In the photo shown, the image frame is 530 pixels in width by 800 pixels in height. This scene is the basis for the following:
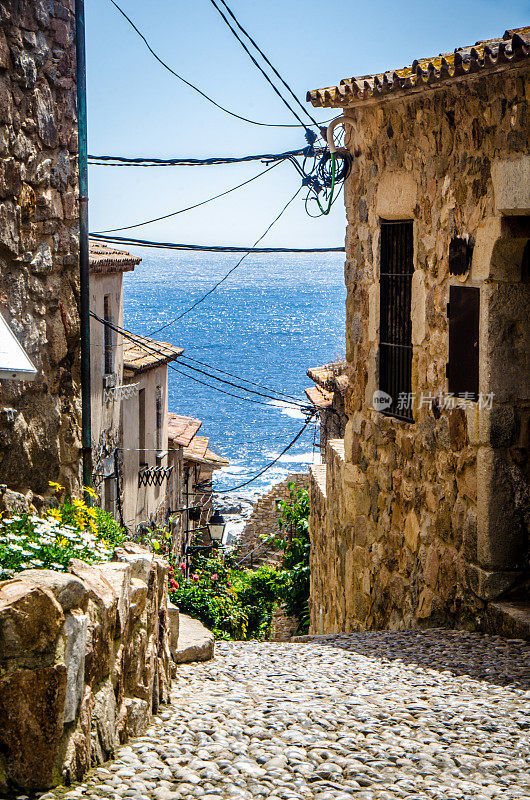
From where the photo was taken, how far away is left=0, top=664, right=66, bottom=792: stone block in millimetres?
3242

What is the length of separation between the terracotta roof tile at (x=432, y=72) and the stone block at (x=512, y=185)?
0.60 metres

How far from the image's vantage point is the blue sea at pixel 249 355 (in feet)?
217

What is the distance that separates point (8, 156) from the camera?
4797 mm

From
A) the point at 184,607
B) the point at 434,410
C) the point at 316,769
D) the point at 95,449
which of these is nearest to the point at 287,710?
the point at 316,769

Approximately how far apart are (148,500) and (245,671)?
15.0m

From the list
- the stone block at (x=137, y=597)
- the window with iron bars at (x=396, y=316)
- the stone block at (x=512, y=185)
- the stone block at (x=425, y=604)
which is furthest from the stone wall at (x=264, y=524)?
the stone block at (x=137, y=597)

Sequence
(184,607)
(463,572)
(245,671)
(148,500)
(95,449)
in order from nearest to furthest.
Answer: (245,671) → (463,572) → (184,607) → (95,449) → (148,500)

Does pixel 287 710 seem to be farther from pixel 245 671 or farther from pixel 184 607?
pixel 184 607

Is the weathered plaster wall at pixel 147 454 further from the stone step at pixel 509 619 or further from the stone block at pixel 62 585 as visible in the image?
the stone block at pixel 62 585

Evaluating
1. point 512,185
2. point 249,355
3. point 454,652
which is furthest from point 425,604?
point 249,355

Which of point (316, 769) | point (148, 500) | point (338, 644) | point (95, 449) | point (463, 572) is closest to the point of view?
point (316, 769)

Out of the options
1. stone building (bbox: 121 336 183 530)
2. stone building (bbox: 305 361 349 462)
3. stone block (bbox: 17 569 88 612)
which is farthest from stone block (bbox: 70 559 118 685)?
stone building (bbox: 121 336 183 530)

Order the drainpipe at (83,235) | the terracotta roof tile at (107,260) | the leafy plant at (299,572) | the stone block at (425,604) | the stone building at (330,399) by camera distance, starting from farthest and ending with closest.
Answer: the stone building at (330,399)
the terracotta roof tile at (107,260)
the leafy plant at (299,572)
the stone block at (425,604)
the drainpipe at (83,235)

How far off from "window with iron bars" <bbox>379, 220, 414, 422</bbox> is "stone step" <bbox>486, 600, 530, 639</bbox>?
5.74 ft
